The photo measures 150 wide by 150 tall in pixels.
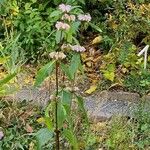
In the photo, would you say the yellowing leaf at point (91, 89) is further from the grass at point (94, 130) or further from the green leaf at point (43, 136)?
the green leaf at point (43, 136)

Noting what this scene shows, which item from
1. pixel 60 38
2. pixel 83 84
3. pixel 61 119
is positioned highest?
pixel 60 38

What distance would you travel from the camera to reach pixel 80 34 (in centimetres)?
613

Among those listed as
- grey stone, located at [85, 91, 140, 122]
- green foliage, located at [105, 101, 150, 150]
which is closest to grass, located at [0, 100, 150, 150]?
green foliage, located at [105, 101, 150, 150]

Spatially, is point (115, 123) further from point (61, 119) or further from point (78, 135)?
point (61, 119)

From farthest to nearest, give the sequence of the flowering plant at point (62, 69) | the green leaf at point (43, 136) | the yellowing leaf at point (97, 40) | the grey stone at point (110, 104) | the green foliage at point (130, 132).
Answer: the yellowing leaf at point (97, 40), the grey stone at point (110, 104), the green foliage at point (130, 132), the green leaf at point (43, 136), the flowering plant at point (62, 69)

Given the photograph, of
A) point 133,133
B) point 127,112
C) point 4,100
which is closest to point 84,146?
point 133,133

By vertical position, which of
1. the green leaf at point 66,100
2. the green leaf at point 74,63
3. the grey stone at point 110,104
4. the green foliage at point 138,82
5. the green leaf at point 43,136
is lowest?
the grey stone at point 110,104

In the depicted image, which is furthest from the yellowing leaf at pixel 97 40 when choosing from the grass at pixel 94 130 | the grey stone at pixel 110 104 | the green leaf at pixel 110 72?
the grass at pixel 94 130

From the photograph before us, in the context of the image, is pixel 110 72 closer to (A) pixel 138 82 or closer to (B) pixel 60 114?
(A) pixel 138 82

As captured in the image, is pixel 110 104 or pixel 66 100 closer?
pixel 66 100

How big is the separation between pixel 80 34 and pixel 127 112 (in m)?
1.73

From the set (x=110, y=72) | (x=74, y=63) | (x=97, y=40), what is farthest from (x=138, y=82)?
(x=74, y=63)

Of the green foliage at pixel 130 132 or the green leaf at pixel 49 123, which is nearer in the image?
Answer: the green leaf at pixel 49 123

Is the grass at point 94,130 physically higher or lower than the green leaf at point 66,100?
lower
